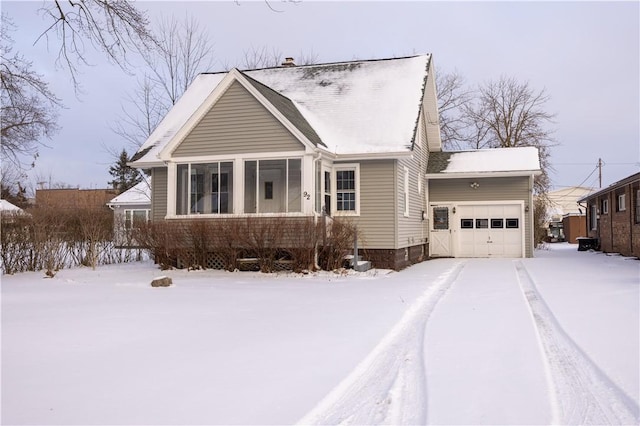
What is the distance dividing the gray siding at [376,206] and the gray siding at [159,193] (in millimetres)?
6410

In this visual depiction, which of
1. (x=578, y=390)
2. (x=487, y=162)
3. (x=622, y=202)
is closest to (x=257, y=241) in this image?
(x=578, y=390)

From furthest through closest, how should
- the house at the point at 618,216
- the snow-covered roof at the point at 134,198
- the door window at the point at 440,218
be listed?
the snow-covered roof at the point at 134,198 → the door window at the point at 440,218 → the house at the point at 618,216

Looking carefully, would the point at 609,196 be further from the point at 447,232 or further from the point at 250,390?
the point at 250,390

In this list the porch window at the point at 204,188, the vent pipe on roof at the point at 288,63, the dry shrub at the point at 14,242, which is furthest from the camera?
the vent pipe on roof at the point at 288,63

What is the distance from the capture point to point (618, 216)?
2180cm

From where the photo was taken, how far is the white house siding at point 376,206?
15.9m

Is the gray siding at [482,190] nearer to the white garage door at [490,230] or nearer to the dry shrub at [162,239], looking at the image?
the white garage door at [490,230]

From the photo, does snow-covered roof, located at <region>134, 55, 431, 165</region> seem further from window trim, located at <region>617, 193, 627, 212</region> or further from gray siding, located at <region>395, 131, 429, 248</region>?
window trim, located at <region>617, 193, 627, 212</region>

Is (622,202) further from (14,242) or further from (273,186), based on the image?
(14,242)

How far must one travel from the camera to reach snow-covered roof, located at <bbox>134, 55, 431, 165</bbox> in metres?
16.2

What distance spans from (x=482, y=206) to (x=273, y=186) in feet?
33.6

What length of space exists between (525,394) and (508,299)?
5.53 m

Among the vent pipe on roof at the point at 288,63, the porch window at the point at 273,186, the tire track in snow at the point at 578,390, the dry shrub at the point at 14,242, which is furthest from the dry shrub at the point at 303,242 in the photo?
the vent pipe on roof at the point at 288,63

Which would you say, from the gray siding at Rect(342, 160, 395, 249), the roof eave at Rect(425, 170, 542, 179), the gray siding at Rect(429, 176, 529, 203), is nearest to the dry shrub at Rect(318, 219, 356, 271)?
the gray siding at Rect(342, 160, 395, 249)
